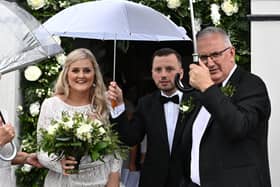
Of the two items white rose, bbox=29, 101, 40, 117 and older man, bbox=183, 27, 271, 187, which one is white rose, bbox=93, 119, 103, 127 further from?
white rose, bbox=29, 101, 40, 117

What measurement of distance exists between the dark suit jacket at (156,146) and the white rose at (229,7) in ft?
4.76

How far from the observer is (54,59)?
6527 millimetres

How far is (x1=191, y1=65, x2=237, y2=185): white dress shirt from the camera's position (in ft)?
12.9

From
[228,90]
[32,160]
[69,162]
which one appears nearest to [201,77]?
[228,90]

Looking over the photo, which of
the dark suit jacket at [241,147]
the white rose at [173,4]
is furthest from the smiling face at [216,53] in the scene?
the white rose at [173,4]

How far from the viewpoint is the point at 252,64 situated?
599 centimetres

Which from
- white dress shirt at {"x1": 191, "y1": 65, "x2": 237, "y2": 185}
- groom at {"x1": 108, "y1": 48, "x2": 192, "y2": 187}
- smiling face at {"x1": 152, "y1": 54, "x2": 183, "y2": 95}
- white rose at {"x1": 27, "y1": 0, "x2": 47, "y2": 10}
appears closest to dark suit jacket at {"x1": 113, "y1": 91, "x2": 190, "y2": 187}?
groom at {"x1": 108, "y1": 48, "x2": 192, "y2": 187}

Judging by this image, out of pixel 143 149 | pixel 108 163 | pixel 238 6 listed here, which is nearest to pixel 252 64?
pixel 238 6

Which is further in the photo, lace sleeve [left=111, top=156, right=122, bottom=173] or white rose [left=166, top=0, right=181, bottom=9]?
white rose [left=166, top=0, right=181, bottom=9]

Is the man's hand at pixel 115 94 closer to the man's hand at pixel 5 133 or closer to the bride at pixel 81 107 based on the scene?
the bride at pixel 81 107

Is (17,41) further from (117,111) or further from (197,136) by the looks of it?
(197,136)

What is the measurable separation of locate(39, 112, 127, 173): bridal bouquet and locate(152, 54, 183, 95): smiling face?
1.02m

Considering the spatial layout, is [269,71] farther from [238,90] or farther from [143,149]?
[238,90]

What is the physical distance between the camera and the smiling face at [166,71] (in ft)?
17.5
